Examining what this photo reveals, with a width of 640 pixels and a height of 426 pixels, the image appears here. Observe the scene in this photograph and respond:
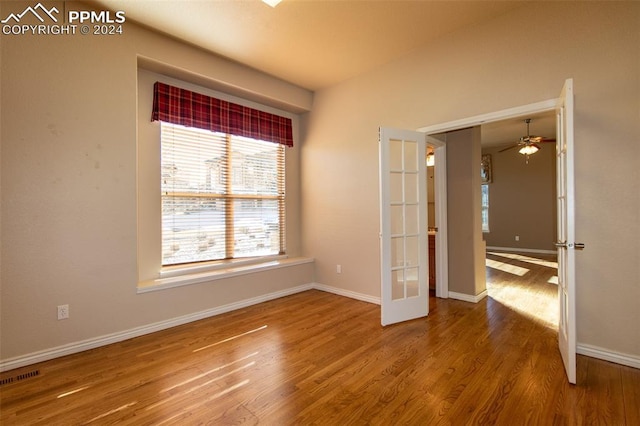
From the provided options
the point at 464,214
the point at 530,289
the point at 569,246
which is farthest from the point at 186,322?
the point at 530,289

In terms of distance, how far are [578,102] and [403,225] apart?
5.87ft

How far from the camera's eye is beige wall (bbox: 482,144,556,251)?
25.7 feet

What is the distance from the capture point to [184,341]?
2818 millimetres

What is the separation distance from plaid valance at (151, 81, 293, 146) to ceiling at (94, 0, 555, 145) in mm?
579

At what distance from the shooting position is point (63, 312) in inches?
101

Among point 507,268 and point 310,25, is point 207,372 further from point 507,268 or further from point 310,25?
point 507,268

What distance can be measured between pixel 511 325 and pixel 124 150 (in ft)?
13.9

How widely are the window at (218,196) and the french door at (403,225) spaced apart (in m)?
1.96

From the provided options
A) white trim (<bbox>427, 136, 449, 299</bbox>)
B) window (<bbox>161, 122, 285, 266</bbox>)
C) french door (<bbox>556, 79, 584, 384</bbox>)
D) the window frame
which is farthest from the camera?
white trim (<bbox>427, 136, 449, 299</bbox>)

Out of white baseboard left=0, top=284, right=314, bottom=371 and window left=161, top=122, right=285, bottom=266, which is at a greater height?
window left=161, top=122, right=285, bottom=266

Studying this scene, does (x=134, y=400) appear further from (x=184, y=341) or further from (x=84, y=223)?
(x=84, y=223)

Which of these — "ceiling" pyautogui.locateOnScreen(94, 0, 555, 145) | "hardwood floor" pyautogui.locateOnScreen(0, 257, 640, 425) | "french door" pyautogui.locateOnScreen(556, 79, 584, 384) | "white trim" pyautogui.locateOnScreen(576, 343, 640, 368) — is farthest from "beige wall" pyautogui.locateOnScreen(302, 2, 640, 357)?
"hardwood floor" pyautogui.locateOnScreen(0, 257, 640, 425)

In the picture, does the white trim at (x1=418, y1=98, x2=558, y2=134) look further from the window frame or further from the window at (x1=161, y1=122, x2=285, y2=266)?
the window frame

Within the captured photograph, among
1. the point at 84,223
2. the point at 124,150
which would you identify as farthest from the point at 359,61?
the point at 84,223
